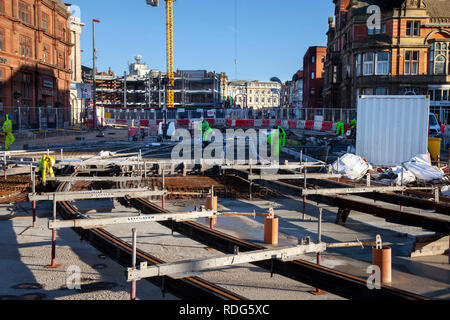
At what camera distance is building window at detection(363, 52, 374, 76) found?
45.3 meters

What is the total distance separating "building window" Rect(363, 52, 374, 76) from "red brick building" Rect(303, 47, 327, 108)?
29390mm

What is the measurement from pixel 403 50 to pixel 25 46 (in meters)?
35.3

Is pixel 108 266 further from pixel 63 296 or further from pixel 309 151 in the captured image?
pixel 309 151

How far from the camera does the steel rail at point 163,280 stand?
5188 millimetres

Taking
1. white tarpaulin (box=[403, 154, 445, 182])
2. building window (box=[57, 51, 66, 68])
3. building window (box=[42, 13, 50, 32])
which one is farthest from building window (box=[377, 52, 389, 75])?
building window (box=[57, 51, 66, 68])

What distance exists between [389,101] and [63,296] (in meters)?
15.3

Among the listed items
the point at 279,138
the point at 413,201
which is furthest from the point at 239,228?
the point at 279,138

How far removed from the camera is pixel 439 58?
45.3 meters

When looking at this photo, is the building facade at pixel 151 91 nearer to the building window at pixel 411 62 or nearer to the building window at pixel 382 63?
the building window at pixel 382 63

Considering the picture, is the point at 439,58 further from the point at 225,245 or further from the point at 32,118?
the point at 225,245

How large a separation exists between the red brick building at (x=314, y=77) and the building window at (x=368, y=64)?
29.4m

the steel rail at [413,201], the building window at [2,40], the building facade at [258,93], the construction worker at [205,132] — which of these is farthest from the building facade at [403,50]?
the building facade at [258,93]

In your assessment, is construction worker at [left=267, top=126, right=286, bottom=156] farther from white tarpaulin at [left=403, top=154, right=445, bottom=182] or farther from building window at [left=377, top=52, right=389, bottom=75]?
building window at [left=377, top=52, right=389, bottom=75]

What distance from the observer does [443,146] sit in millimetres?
29250
